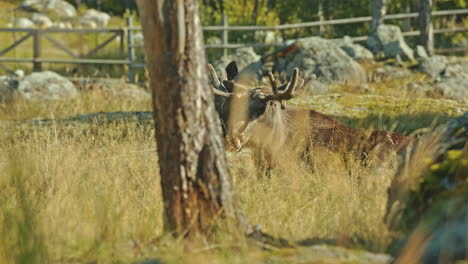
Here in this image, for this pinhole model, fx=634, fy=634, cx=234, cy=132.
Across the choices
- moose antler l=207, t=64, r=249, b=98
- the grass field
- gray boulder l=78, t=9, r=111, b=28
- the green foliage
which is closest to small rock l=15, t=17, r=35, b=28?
gray boulder l=78, t=9, r=111, b=28

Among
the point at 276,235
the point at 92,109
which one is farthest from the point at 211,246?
the point at 92,109

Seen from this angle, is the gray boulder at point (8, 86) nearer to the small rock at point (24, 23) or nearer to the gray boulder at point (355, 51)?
the gray boulder at point (355, 51)

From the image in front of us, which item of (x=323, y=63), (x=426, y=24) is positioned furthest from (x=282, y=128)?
(x=426, y=24)

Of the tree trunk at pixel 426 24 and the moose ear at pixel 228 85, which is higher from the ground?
the tree trunk at pixel 426 24

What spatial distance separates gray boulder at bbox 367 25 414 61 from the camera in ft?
55.4

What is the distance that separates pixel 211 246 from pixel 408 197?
1303mm

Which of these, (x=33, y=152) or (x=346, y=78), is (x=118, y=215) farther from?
(x=346, y=78)

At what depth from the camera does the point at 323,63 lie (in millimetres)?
15172

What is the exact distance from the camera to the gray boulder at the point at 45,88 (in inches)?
579

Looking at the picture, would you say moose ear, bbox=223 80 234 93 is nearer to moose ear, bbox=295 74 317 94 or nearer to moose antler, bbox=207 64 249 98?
moose antler, bbox=207 64 249 98

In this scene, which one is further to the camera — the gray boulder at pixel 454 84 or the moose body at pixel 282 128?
the gray boulder at pixel 454 84

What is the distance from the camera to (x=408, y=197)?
3.94 metres

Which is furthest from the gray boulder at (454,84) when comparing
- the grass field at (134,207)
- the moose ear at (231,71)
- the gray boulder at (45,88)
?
the gray boulder at (45,88)

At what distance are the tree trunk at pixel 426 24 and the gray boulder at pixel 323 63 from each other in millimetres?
4690
